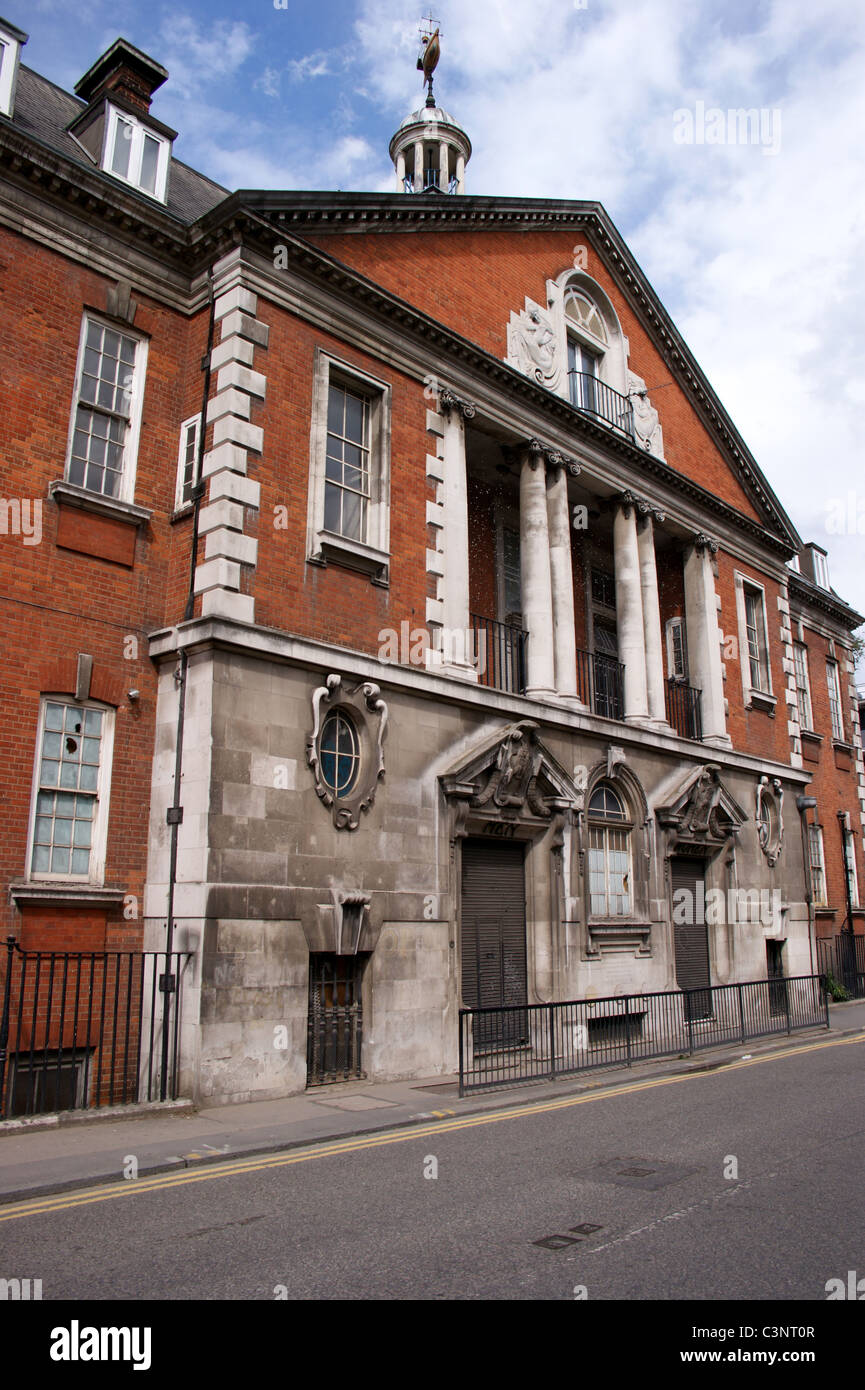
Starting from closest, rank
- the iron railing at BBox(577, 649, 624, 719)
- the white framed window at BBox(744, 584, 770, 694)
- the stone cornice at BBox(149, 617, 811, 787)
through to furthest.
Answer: the stone cornice at BBox(149, 617, 811, 787) < the iron railing at BBox(577, 649, 624, 719) < the white framed window at BBox(744, 584, 770, 694)

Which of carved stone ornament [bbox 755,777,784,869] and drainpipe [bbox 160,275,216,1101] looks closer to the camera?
drainpipe [bbox 160,275,216,1101]

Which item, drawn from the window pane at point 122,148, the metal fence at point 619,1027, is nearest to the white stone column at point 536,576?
the metal fence at point 619,1027

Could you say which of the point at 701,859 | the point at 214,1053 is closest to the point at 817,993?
the point at 701,859

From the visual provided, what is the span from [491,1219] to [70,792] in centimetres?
751

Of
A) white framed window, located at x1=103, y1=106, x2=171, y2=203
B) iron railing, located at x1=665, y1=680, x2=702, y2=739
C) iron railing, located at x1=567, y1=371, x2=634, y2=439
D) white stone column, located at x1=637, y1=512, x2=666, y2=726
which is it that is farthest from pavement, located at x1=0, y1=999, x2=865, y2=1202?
iron railing, located at x1=567, y1=371, x2=634, y2=439

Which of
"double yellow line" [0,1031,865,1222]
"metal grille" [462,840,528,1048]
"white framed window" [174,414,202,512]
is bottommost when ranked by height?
"double yellow line" [0,1031,865,1222]

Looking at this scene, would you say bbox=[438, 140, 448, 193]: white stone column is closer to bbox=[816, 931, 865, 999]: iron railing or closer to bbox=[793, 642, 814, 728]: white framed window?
bbox=[793, 642, 814, 728]: white framed window

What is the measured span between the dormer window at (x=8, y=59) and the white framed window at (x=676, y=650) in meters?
17.0

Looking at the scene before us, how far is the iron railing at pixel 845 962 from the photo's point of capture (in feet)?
87.4

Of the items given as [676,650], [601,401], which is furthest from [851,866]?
[601,401]

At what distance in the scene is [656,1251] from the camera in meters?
5.80

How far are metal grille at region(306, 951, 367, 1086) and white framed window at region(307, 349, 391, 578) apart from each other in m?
5.45

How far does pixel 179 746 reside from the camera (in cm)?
1238

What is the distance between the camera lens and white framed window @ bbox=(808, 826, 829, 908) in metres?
27.8
